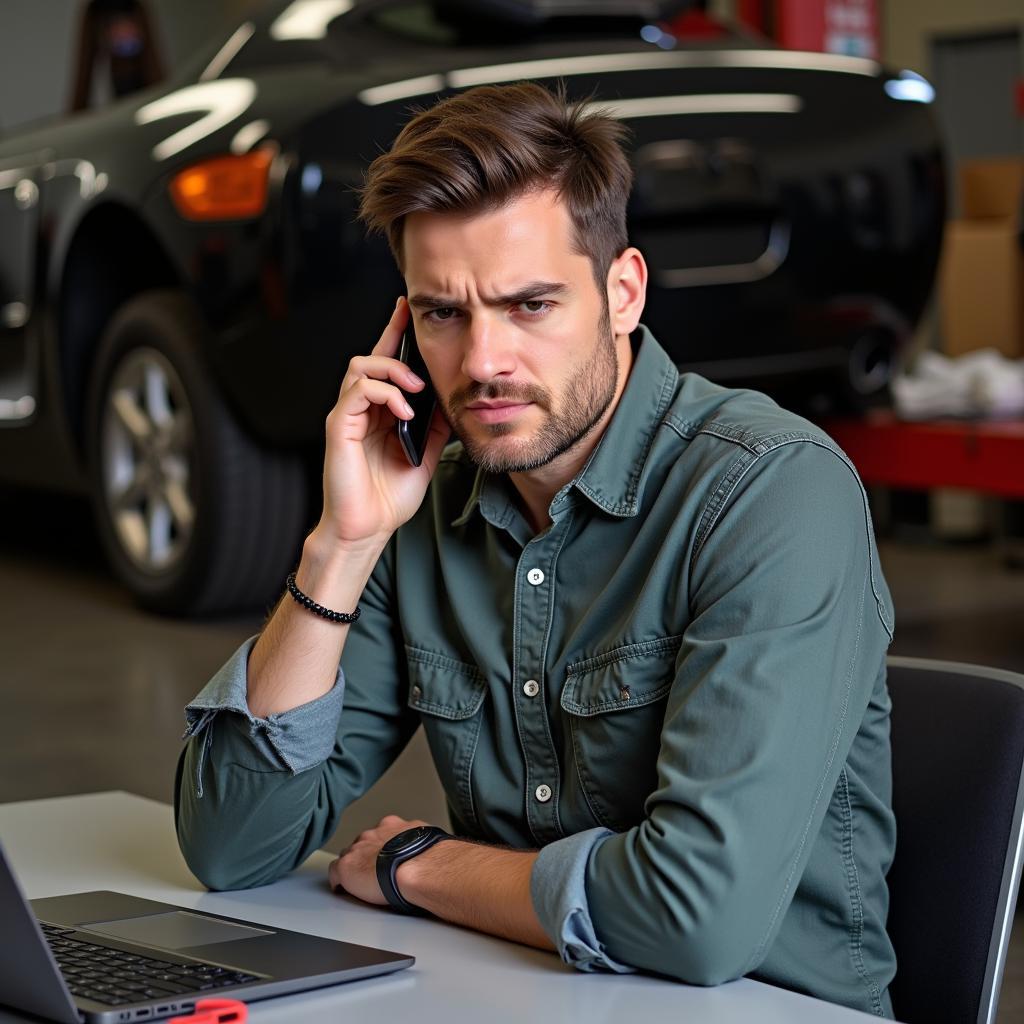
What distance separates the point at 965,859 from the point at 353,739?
0.61m

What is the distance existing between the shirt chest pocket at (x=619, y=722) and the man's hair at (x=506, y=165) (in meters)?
0.36

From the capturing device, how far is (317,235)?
11.9 feet

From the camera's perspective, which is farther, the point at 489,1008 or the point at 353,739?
the point at 353,739

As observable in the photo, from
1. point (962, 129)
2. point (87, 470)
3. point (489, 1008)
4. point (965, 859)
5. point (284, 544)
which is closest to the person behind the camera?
point (489, 1008)

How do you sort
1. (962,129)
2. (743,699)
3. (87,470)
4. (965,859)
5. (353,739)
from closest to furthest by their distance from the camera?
(743,699)
(965,859)
(353,739)
(87,470)
(962,129)

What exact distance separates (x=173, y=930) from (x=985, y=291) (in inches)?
251

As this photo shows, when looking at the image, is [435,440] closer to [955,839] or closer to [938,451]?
[955,839]

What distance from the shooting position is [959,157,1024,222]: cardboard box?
8086 mm

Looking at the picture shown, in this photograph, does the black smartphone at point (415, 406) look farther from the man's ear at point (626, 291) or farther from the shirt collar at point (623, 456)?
the man's ear at point (626, 291)

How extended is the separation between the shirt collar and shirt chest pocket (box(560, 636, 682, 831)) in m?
0.15

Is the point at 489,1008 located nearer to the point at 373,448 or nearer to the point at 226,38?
the point at 373,448

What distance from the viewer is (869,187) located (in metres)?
4.15

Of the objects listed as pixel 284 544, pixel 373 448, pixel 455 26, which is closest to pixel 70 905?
pixel 373 448

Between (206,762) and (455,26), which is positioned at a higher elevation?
(455,26)
